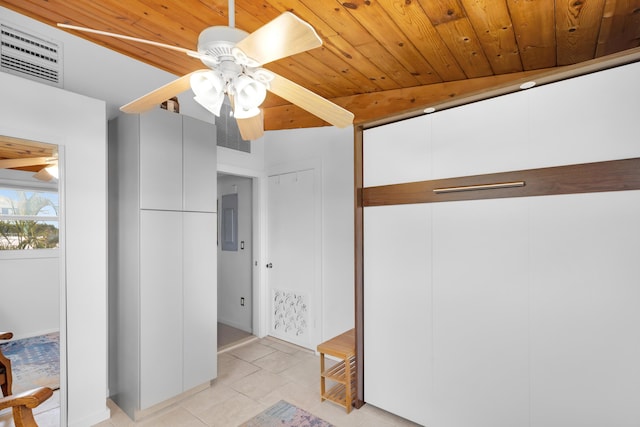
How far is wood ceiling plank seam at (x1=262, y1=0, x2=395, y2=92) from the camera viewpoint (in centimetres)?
186

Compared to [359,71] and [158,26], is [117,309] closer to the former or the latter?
[158,26]

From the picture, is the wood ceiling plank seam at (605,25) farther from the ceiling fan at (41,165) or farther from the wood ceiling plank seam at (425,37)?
the ceiling fan at (41,165)

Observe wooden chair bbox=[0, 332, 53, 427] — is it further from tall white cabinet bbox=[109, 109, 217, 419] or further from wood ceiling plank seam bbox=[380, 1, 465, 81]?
wood ceiling plank seam bbox=[380, 1, 465, 81]

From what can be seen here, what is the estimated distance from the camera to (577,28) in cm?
188

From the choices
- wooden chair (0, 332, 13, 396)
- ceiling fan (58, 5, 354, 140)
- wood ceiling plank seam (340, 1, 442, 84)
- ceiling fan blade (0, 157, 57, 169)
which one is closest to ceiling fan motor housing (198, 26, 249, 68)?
ceiling fan (58, 5, 354, 140)

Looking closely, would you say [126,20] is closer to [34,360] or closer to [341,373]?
[34,360]

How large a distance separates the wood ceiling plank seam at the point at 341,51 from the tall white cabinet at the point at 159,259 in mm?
1220

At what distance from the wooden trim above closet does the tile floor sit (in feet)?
5.15

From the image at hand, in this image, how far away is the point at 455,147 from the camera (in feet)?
6.64

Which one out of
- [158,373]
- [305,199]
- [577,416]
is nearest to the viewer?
[577,416]

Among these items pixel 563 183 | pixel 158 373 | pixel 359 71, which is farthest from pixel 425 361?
pixel 359 71

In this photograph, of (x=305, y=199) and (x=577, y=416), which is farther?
(x=305, y=199)

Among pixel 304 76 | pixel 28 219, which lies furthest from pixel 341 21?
pixel 28 219

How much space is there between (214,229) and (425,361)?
1904 millimetres
